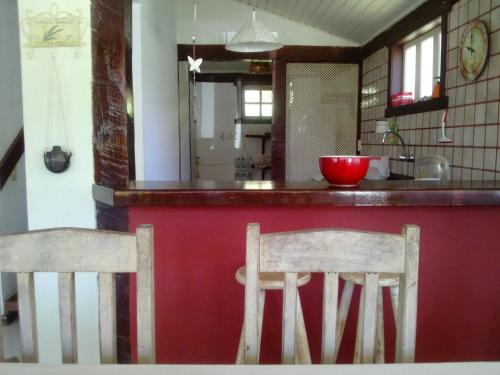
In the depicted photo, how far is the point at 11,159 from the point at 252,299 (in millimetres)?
2517

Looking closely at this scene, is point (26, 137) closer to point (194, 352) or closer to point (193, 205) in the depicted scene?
point (193, 205)

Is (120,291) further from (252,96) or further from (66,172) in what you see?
(252,96)

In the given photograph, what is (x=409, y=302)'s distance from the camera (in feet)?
3.50

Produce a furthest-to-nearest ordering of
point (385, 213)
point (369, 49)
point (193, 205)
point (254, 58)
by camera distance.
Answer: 1. point (254, 58)
2. point (369, 49)
3. point (385, 213)
4. point (193, 205)

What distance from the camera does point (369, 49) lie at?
14.4ft

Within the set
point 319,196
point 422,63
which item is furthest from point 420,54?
point 319,196

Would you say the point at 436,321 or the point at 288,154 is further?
the point at 288,154

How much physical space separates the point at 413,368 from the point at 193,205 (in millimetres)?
1070

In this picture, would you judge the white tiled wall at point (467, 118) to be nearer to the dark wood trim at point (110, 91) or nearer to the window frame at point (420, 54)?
the window frame at point (420, 54)

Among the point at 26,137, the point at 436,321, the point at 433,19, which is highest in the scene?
the point at 433,19

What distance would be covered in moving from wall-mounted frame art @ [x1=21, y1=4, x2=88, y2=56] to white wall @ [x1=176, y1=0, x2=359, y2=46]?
2933 mm

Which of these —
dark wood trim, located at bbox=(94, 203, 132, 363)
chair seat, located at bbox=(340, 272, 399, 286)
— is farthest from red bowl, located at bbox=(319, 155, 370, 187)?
dark wood trim, located at bbox=(94, 203, 132, 363)

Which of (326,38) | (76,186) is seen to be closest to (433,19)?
(326,38)

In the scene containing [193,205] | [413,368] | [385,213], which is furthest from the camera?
[385,213]
